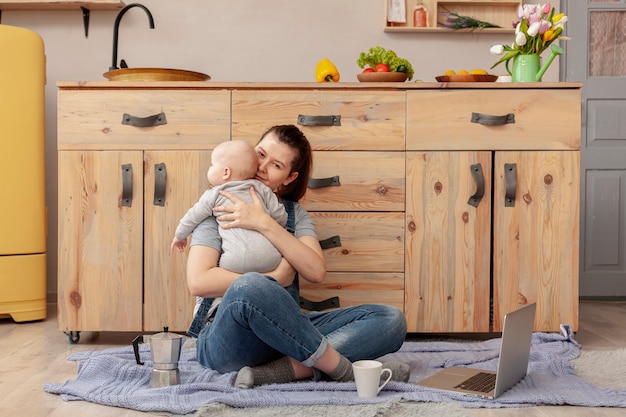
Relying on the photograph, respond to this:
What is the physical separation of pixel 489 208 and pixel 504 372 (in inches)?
34.9

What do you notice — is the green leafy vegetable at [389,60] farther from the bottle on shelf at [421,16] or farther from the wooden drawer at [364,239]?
the bottle on shelf at [421,16]

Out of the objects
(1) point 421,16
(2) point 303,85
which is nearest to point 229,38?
(1) point 421,16

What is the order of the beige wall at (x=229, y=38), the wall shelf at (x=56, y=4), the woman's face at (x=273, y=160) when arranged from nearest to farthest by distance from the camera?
the woman's face at (x=273, y=160) → the wall shelf at (x=56, y=4) → the beige wall at (x=229, y=38)

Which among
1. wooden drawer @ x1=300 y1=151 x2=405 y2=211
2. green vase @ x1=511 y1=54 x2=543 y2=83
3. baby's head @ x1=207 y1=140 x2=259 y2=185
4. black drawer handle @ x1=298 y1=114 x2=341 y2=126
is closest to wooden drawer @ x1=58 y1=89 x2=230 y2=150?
black drawer handle @ x1=298 y1=114 x2=341 y2=126

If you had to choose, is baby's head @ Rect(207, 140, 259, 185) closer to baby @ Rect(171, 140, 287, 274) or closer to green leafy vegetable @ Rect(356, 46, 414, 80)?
baby @ Rect(171, 140, 287, 274)

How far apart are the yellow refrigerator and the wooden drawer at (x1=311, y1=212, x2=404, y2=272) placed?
4.01 ft

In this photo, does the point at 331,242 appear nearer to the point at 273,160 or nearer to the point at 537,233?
the point at 273,160

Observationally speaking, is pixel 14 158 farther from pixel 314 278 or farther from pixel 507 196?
pixel 507 196

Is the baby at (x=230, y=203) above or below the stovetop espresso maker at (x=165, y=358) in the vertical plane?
above

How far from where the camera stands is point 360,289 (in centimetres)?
251

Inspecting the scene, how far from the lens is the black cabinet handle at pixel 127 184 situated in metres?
2.46

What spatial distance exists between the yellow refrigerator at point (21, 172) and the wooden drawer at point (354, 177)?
118cm

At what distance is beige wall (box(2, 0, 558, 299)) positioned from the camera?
3.33m

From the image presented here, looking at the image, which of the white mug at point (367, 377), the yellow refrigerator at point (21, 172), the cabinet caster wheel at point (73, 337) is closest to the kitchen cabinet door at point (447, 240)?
the white mug at point (367, 377)
